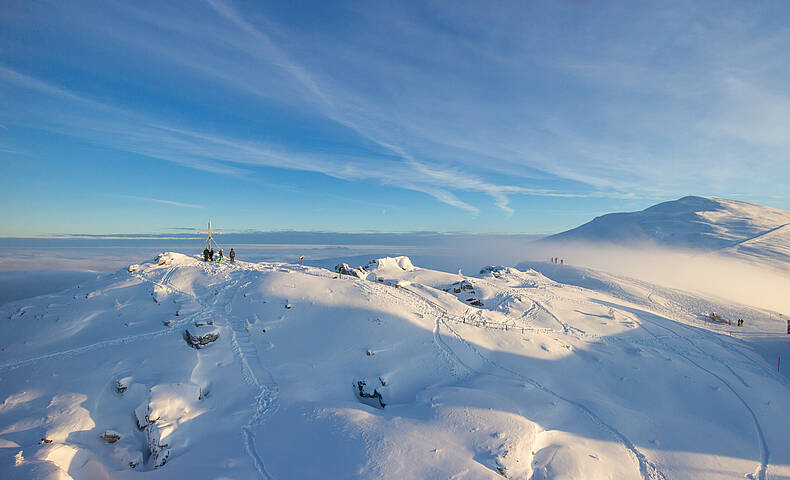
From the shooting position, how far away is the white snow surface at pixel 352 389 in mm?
11672

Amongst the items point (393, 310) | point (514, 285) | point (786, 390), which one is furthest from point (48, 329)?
point (786, 390)

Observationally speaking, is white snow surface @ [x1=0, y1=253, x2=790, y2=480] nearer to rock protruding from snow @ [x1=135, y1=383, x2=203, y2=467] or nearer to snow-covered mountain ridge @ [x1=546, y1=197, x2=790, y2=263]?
rock protruding from snow @ [x1=135, y1=383, x2=203, y2=467]

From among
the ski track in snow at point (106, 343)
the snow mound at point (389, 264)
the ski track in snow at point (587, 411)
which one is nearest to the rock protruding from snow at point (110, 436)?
the ski track in snow at point (106, 343)

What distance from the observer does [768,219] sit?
81.2 metres

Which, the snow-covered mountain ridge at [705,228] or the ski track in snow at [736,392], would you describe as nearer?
the ski track in snow at [736,392]

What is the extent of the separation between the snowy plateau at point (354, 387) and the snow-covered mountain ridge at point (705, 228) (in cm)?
6360

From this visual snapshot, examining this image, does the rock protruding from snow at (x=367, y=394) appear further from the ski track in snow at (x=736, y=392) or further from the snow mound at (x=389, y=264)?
the snow mound at (x=389, y=264)

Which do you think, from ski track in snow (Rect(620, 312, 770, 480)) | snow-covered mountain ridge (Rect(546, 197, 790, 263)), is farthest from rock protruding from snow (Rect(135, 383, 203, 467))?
snow-covered mountain ridge (Rect(546, 197, 790, 263))

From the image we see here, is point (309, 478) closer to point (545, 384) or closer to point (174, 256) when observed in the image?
point (545, 384)

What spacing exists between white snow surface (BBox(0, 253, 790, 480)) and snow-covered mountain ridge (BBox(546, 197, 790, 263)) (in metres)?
66.6

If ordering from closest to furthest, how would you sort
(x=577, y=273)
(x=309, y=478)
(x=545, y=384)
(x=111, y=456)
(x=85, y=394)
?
(x=309, y=478) → (x=111, y=456) → (x=85, y=394) → (x=545, y=384) → (x=577, y=273)

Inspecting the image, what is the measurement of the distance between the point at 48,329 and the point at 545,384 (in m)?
29.2

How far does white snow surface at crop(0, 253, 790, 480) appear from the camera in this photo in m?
11.7

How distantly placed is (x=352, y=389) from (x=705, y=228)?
354ft
